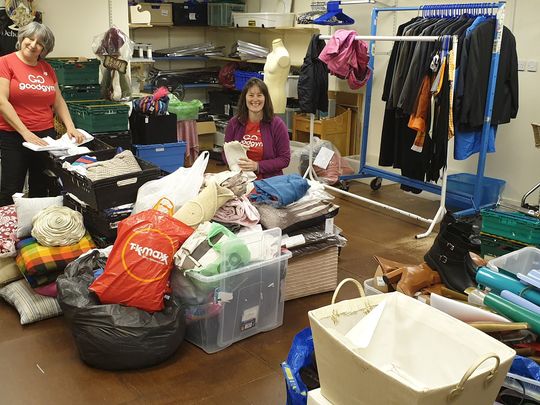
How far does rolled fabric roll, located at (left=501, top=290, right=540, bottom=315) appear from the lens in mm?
2000

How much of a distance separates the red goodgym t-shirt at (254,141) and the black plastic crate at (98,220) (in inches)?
44.4

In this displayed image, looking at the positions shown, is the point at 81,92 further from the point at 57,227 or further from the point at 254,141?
the point at 57,227

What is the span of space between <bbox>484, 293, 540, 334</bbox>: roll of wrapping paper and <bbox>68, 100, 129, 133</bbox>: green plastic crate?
11.6ft

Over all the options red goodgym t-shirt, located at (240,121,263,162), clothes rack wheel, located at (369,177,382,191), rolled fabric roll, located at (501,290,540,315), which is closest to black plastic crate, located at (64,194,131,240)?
red goodgym t-shirt, located at (240,121,263,162)

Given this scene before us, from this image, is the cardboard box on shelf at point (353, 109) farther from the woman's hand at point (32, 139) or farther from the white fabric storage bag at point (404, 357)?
the white fabric storage bag at point (404, 357)

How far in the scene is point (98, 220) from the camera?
3.40 m

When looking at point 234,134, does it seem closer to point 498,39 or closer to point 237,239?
point 237,239

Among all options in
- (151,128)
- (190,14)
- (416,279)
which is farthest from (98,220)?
(190,14)

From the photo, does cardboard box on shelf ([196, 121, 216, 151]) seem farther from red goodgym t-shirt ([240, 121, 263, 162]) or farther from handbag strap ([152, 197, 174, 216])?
handbag strap ([152, 197, 174, 216])

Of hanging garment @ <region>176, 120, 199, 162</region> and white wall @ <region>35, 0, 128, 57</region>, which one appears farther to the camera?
hanging garment @ <region>176, 120, 199, 162</region>

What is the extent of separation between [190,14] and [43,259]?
202 inches

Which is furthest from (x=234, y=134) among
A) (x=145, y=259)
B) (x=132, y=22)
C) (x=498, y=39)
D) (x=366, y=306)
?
(x=132, y=22)

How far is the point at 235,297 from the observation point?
9.46 ft

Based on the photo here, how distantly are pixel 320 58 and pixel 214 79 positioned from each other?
283 cm
